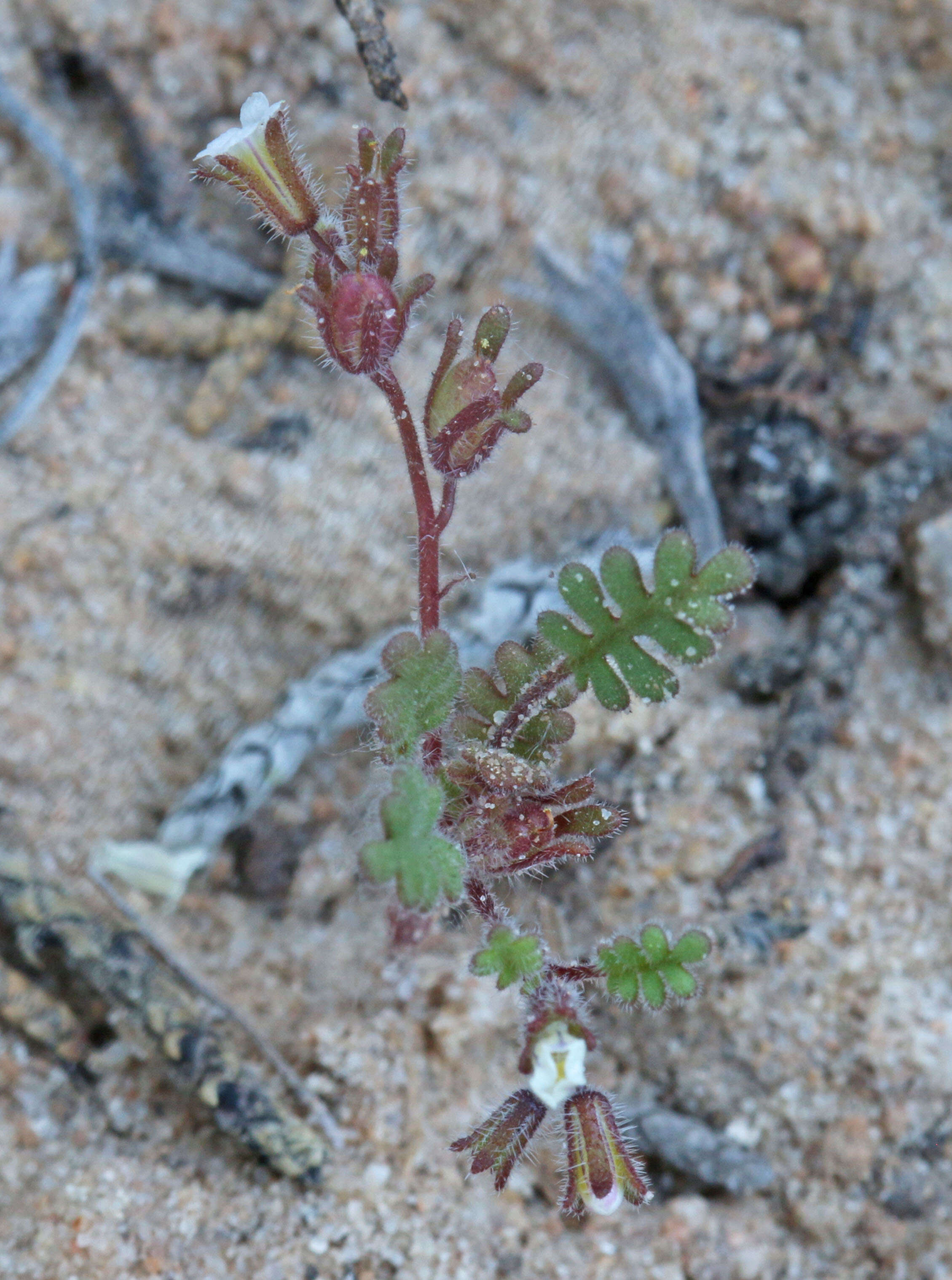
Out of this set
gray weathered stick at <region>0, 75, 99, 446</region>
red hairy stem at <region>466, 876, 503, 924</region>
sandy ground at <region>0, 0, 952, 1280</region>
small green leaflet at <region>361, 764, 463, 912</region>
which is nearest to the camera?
small green leaflet at <region>361, 764, 463, 912</region>

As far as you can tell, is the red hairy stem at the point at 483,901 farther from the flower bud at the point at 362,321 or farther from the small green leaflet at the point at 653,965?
the flower bud at the point at 362,321

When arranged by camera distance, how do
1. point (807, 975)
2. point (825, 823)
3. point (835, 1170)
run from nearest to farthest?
point (835, 1170) < point (807, 975) < point (825, 823)

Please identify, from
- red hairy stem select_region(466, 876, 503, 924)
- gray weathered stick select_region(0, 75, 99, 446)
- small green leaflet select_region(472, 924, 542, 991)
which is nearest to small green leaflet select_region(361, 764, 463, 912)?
small green leaflet select_region(472, 924, 542, 991)

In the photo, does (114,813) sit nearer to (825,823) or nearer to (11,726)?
(11,726)

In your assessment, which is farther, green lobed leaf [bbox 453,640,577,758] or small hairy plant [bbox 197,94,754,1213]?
green lobed leaf [bbox 453,640,577,758]

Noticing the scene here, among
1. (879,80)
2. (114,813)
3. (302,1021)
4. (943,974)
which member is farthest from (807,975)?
(879,80)

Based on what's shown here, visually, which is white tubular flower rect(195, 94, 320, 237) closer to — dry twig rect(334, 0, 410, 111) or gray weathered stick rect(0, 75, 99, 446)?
dry twig rect(334, 0, 410, 111)

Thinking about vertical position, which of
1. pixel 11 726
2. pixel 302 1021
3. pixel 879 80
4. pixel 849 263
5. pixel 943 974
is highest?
pixel 879 80

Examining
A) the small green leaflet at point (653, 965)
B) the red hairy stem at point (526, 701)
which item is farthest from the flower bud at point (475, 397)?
the small green leaflet at point (653, 965)
